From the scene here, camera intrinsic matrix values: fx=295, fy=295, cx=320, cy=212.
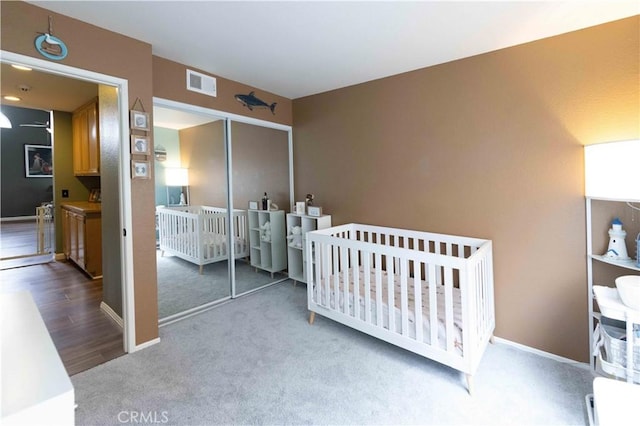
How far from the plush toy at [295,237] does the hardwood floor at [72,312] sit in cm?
189

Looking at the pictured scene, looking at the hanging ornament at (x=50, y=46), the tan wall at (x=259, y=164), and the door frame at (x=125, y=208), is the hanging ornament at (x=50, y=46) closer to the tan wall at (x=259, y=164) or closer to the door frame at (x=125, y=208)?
the door frame at (x=125, y=208)

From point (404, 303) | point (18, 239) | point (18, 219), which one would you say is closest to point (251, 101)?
point (404, 303)

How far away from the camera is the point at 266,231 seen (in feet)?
12.1

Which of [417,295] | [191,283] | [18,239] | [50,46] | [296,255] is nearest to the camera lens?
[50,46]

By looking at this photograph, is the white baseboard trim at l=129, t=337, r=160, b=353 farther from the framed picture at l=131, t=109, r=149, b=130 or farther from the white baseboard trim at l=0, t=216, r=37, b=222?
the white baseboard trim at l=0, t=216, r=37, b=222

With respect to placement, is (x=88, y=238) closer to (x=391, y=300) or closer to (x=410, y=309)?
(x=391, y=300)

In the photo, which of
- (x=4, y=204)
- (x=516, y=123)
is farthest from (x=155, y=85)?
(x=4, y=204)

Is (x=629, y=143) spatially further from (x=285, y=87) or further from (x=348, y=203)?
(x=285, y=87)

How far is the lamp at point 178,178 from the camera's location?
279 centimetres

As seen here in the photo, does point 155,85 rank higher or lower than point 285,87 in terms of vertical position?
Result: lower

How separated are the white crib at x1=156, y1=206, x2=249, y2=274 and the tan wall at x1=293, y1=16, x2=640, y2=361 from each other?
1654 mm

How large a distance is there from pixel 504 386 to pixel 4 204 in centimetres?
1065

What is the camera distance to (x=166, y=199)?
277cm

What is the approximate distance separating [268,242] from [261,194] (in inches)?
24.0
